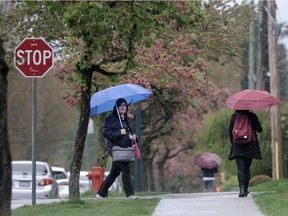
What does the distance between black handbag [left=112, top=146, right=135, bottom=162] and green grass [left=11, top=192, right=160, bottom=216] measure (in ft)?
2.81

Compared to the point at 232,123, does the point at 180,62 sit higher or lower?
higher

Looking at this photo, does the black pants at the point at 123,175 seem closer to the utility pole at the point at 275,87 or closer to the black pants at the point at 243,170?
the black pants at the point at 243,170

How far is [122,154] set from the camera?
17.7 metres

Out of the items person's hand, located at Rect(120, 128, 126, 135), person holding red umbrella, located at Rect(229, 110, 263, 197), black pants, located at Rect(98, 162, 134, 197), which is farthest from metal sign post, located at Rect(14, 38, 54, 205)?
person holding red umbrella, located at Rect(229, 110, 263, 197)

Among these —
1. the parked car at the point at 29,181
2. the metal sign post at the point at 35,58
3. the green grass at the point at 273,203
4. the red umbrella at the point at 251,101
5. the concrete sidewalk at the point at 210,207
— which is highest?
the metal sign post at the point at 35,58

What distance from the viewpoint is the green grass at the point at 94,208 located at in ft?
47.8

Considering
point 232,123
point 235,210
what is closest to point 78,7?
point 235,210

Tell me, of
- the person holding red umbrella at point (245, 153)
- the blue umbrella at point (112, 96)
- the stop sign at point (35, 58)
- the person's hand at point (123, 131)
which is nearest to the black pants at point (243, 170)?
the person holding red umbrella at point (245, 153)

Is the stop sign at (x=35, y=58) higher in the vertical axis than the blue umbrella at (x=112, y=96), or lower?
higher

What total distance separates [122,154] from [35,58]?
2.55 metres

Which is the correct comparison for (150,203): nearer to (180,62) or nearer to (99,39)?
(99,39)

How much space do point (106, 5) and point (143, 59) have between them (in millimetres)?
9637

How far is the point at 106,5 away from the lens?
14.4 metres

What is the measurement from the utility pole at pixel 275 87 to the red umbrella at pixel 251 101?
1258cm
